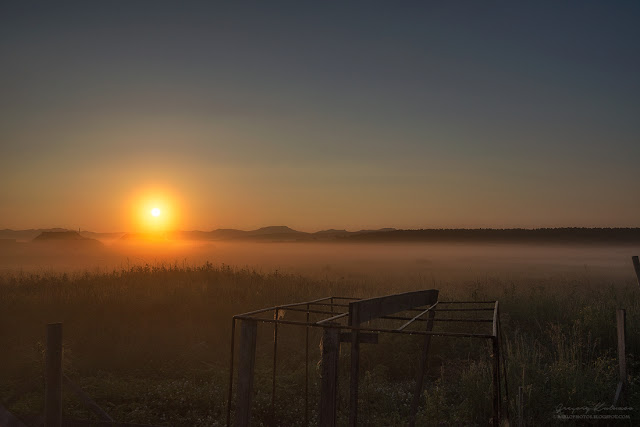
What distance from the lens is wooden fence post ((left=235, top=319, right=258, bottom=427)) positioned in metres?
5.14

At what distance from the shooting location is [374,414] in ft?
32.3

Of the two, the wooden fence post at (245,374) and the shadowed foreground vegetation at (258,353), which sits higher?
the wooden fence post at (245,374)

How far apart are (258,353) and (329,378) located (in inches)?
384

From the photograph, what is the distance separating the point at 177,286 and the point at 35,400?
28.1 ft

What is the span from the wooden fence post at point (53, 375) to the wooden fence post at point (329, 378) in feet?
12.1

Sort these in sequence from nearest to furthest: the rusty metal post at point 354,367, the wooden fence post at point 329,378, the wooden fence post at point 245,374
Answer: the wooden fence post at point 329,378 < the rusty metal post at point 354,367 < the wooden fence post at point 245,374

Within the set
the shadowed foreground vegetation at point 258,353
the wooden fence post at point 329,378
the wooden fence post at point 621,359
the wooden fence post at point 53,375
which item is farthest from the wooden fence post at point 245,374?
the wooden fence post at point 621,359

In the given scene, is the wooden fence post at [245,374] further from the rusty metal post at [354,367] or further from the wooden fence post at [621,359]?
the wooden fence post at [621,359]

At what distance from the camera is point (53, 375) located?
21.0 ft

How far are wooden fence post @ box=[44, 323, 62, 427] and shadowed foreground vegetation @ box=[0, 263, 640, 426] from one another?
2.90 meters

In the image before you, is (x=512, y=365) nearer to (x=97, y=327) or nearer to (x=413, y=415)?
(x=413, y=415)

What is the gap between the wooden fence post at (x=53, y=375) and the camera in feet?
20.8

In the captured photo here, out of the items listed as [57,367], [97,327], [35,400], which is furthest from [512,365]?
[97,327]

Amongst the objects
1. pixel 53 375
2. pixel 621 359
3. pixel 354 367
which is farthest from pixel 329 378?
pixel 621 359
